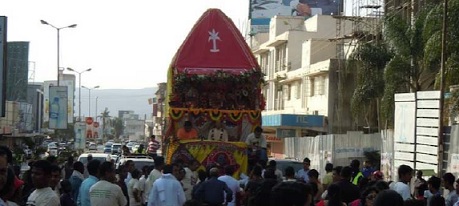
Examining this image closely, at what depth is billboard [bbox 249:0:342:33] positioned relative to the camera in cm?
7638

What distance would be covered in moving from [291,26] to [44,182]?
56357mm

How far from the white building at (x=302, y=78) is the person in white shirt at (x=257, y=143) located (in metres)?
25.6

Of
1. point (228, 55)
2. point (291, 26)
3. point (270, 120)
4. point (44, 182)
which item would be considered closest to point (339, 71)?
point (270, 120)

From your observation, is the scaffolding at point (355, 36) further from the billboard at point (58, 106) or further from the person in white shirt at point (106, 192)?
the person in white shirt at point (106, 192)

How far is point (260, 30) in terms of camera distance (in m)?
76.6

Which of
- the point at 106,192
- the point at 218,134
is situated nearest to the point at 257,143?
the point at 218,134

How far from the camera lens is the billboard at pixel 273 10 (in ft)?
251

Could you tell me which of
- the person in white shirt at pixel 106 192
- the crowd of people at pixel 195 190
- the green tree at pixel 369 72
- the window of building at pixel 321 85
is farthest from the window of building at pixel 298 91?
the person in white shirt at pixel 106 192

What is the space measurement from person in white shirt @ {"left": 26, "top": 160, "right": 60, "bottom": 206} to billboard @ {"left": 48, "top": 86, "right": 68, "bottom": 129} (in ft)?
143

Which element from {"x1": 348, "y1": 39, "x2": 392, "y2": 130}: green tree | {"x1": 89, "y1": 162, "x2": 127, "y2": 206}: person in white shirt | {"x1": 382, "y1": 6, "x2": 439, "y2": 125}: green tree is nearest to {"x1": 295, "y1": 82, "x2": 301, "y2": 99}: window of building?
{"x1": 348, "y1": 39, "x2": 392, "y2": 130}: green tree

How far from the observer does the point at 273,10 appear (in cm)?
7769

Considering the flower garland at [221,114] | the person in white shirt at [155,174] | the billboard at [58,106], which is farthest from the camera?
the billboard at [58,106]

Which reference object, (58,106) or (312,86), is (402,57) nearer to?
(312,86)

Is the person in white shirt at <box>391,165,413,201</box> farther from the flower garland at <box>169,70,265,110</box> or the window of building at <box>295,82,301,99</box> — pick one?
the window of building at <box>295,82,301,99</box>
